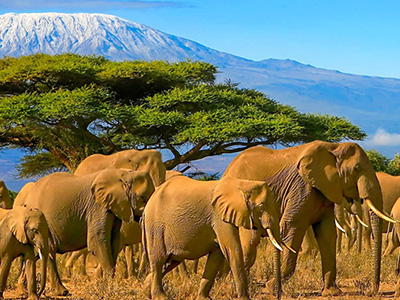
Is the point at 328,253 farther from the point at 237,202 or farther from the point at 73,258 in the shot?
the point at 73,258

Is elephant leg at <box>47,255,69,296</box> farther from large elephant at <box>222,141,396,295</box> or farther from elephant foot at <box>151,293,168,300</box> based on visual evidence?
large elephant at <box>222,141,396,295</box>

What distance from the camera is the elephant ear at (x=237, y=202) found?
8641mm

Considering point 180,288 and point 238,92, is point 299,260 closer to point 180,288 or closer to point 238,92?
point 180,288

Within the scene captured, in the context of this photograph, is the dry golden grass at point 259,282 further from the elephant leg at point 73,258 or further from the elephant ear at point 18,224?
the elephant ear at point 18,224

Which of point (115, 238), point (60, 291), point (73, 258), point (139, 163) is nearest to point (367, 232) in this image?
point (139, 163)

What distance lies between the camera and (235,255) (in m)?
8.78

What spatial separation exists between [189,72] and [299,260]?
67.8ft

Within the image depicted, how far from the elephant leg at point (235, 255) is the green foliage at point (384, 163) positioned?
24.5 meters

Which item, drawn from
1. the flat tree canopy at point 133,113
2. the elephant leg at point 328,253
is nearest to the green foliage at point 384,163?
the flat tree canopy at point 133,113

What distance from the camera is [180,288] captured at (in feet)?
34.1

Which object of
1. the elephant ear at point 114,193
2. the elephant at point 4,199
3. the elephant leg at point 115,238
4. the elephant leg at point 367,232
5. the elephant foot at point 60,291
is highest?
the elephant ear at point 114,193

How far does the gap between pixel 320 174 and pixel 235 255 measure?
2232mm

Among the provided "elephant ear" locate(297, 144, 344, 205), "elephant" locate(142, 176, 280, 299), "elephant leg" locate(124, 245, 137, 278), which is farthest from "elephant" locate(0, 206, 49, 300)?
"elephant ear" locate(297, 144, 344, 205)

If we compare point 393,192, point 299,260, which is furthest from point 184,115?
point 299,260
